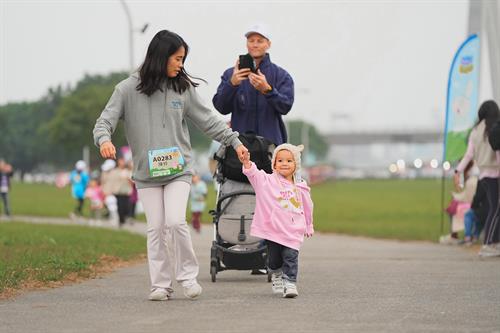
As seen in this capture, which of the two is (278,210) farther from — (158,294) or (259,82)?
(259,82)

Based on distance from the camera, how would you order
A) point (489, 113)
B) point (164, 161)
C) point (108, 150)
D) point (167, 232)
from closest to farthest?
1. point (108, 150)
2. point (164, 161)
3. point (167, 232)
4. point (489, 113)

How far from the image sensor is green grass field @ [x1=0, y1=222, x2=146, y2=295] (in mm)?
11123

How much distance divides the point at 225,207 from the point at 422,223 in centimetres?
1738

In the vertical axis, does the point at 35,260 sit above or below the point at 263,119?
below

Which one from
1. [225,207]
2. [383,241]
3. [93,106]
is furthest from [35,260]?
[93,106]

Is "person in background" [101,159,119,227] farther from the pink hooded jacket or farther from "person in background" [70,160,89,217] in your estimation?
the pink hooded jacket

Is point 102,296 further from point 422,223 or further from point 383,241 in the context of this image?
point 422,223

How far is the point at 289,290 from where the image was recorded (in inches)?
358

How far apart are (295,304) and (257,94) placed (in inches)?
94.1

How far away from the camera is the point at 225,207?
34.6 feet

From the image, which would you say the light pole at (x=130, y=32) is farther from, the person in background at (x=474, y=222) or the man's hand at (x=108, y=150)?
the man's hand at (x=108, y=150)

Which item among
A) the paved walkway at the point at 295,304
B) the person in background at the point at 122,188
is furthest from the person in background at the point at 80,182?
the paved walkway at the point at 295,304

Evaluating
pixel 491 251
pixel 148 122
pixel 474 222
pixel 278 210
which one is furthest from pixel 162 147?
pixel 474 222

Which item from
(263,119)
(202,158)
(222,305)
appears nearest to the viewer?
Result: (222,305)
